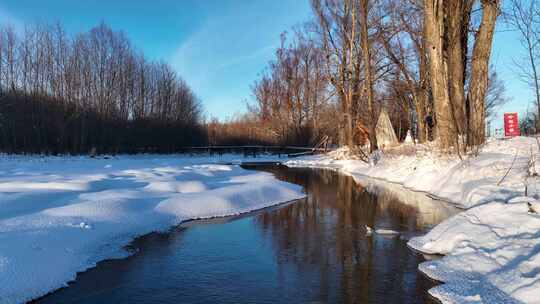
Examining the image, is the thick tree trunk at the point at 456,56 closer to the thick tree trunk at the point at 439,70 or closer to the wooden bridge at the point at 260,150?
the thick tree trunk at the point at 439,70

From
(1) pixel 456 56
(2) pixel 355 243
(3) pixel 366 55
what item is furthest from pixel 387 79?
(2) pixel 355 243

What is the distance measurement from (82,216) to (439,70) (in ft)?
40.0

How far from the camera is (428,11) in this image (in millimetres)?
13883

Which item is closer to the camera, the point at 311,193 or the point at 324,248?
the point at 324,248

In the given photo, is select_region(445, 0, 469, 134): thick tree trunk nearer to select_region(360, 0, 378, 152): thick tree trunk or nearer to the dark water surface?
the dark water surface

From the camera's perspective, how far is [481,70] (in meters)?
13.6

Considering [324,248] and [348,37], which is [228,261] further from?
[348,37]

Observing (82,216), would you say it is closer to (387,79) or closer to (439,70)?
(439,70)

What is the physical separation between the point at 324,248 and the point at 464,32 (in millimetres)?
12467

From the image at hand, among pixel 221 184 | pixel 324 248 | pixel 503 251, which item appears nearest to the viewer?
pixel 503 251

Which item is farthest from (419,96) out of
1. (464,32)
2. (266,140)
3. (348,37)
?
(266,140)

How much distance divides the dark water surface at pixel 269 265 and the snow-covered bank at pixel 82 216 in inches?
11.3

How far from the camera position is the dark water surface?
3.99m

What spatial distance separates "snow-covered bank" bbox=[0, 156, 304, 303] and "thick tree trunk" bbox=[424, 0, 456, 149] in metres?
5.84
